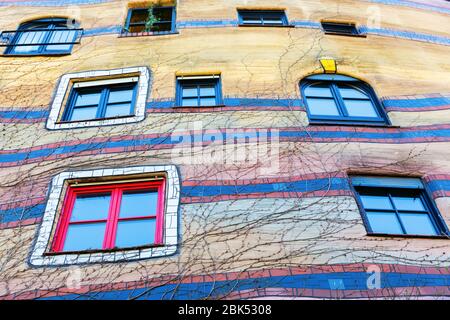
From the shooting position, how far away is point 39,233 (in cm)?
685

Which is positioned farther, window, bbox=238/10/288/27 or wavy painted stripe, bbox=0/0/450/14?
wavy painted stripe, bbox=0/0/450/14

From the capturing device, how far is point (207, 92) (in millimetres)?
9516

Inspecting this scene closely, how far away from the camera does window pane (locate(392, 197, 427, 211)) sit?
7.34m

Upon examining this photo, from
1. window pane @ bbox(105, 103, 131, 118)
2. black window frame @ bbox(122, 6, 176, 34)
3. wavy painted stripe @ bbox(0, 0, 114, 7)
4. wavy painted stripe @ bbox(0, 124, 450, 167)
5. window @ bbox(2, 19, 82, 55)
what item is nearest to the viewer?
wavy painted stripe @ bbox(0, 124, 450, 167)

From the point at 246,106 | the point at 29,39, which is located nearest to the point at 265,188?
the point at 246,106

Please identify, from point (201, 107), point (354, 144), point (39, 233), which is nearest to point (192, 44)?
point (201, 107)

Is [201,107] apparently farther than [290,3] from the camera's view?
No

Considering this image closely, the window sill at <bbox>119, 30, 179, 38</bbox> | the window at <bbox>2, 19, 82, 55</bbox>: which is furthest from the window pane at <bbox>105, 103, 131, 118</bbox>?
the window sill at <bbox>119, 30, 179, 38</bbox>

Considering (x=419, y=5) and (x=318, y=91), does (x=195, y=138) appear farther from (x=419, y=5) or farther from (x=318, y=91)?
(x=419, y=5)

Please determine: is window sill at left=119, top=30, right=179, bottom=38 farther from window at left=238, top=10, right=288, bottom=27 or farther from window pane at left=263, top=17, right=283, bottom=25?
window pane at left=263, top=17, right=283, bottom=25

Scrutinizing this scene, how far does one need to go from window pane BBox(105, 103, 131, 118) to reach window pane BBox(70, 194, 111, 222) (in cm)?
192

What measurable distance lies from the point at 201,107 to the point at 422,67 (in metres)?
4.68

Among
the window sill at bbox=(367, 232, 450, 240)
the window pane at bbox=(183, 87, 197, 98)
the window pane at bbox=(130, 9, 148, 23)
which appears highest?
the window pane at bbox=(130, 9, 148, 23)
